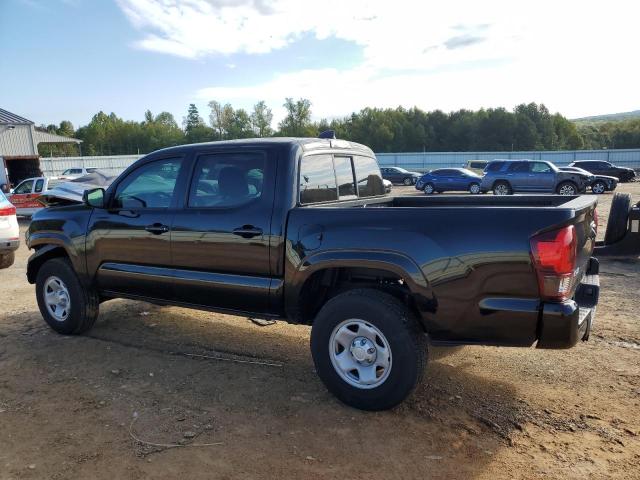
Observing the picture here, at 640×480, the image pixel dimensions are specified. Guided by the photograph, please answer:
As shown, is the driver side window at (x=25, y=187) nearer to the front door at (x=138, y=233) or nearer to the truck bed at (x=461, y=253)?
the front door at (x=138, y=233)

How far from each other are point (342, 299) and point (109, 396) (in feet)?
6.47

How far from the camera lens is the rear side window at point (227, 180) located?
4035 mm

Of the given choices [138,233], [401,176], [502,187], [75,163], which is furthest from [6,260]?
[75,163]

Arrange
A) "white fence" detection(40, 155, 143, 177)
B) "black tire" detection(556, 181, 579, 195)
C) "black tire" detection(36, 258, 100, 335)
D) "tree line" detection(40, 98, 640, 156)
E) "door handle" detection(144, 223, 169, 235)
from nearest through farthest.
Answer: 1. "door handle" detection(144, 223, 169, 235)
2. "black tire" detection(36, 258, 100, 335)
3. "black tire" detection(556, 181, 579, 195)
4. "white fence" detection(40, 155, 143, 177)
5. "tree line" detection(40, 98, 640, 156)

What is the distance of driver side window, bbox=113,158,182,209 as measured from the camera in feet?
14.8

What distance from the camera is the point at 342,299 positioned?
358cm

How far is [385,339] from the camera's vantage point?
11.2 feet

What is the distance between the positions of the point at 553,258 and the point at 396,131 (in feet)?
302

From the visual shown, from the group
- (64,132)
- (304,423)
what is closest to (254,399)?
(304,423)

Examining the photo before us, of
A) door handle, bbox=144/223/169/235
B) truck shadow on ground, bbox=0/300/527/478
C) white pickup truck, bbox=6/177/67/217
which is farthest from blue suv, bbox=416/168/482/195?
door handle, bbox=144/223/169/235

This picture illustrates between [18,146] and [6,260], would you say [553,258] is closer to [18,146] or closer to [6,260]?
[6,260]

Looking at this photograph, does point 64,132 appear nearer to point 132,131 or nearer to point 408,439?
point 132,131

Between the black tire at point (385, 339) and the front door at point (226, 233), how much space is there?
1.93 feet

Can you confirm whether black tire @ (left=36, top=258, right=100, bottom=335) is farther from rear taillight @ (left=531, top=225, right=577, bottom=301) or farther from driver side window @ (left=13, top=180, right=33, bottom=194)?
driver side window @ (left=13, top=180, right=33, bottom=194)
